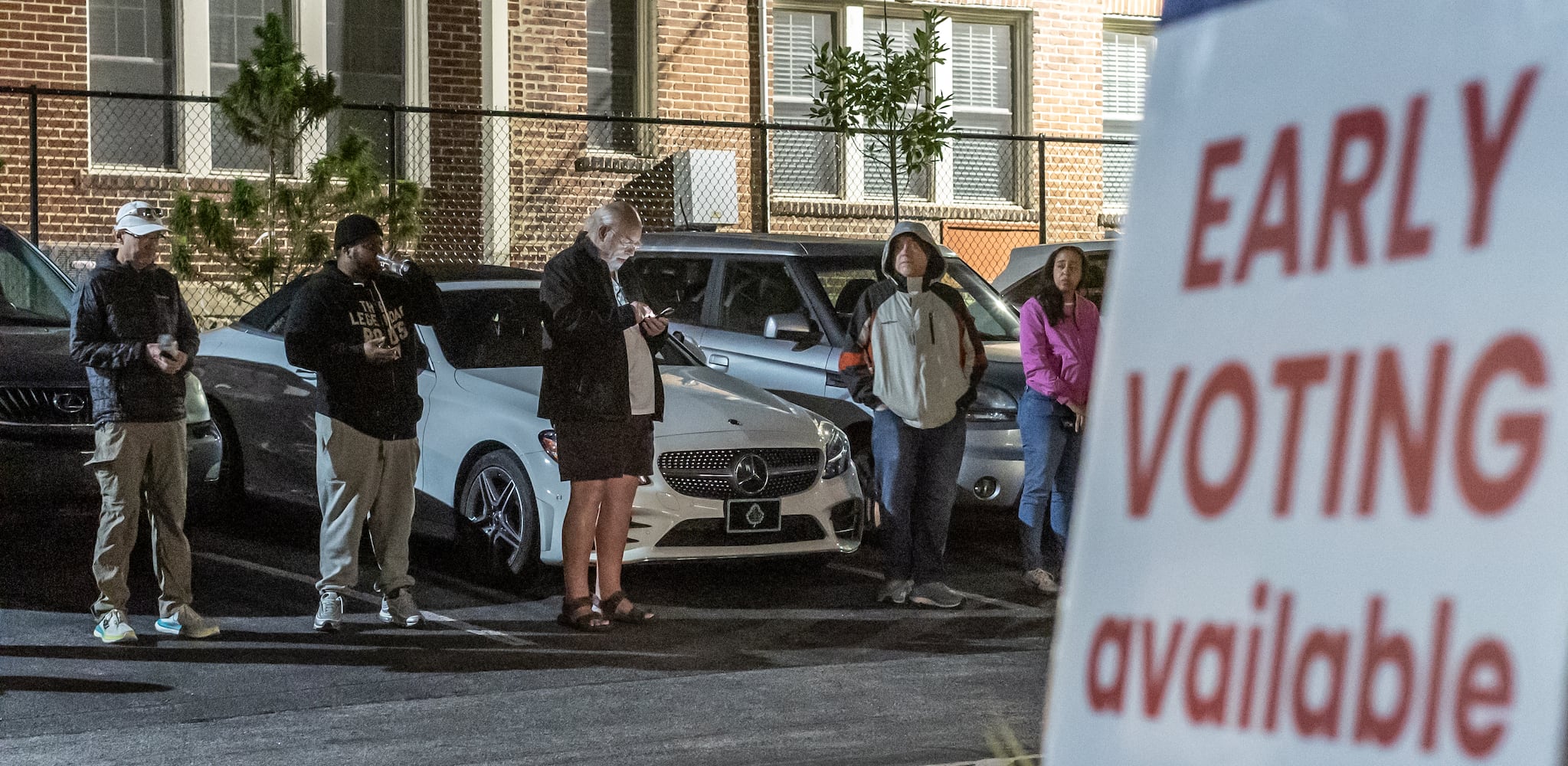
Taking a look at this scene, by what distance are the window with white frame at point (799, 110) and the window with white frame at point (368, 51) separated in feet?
12.3

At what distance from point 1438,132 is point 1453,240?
0.30ft

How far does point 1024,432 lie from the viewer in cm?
913

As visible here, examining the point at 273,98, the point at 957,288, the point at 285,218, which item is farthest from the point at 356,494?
the point at 285,218

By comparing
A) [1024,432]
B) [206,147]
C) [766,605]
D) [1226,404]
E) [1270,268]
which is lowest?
[766,605]

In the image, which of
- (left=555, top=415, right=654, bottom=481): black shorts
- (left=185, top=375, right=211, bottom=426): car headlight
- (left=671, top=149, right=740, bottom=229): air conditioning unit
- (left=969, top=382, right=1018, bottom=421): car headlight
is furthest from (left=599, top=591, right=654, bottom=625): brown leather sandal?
(left=671, top=149, right=740, bottom=229): air conditioning unit

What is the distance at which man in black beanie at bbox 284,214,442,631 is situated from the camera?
7727 mm

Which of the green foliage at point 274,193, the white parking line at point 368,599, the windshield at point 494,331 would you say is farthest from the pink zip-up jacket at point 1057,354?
the green foliage at point 274,193

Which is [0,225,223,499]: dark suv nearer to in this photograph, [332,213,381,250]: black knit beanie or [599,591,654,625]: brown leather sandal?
[332,213,381,250]: black knit beanie

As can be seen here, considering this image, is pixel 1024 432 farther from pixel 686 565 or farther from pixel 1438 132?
pixel 1438 132

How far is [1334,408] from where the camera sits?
146 cm

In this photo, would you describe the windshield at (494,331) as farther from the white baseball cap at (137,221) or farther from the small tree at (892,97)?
the small tree at (892,97)

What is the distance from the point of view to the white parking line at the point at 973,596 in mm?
8859

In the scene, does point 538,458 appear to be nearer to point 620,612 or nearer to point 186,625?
point 620,612

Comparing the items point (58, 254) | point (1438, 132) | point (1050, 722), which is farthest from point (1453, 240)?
point (58, 254)
